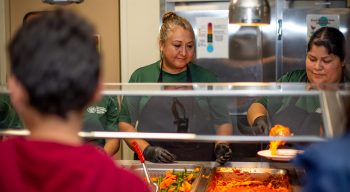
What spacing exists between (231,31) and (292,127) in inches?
82.8

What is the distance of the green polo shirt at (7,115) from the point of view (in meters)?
2.34

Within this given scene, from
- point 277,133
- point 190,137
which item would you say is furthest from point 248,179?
point 190,137

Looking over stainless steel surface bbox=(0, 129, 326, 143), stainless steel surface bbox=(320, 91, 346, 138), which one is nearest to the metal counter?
stainless steel surface bbox=(0, 129, 326, 143)

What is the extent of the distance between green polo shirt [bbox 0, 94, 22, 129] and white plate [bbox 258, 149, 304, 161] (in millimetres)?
1125

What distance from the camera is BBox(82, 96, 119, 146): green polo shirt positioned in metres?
2.69

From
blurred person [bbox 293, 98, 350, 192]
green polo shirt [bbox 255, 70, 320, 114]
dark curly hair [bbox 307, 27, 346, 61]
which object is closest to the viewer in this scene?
blurred person [bbox 293, 98, 350, 192]

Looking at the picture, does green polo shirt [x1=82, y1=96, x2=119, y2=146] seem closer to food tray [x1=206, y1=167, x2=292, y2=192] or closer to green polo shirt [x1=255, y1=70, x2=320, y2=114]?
food tray [x1=206, y1=167, x2=292, y2=192]

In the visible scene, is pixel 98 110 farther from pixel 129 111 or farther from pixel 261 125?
pixel 261 125

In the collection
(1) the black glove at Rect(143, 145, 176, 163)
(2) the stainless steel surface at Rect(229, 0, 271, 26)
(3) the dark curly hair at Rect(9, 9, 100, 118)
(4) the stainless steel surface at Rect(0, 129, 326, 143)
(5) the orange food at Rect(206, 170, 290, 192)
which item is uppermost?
(2) the stainless steel surface at Rect(229, 0, 271, 26)

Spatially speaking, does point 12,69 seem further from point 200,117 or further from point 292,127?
point 292,127

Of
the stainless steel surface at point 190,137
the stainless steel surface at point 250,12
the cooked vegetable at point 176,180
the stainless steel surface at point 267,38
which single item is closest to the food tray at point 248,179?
the cooked vegetable at point 176,180

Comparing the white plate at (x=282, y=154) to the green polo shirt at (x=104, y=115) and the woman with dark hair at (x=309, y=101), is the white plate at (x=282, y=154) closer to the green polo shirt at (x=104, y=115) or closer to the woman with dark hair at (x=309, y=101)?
the woman with dark hair at (x=309, y=101)

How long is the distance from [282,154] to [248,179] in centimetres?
38

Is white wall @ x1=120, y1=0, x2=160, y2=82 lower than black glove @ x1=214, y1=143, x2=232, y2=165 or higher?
higher
